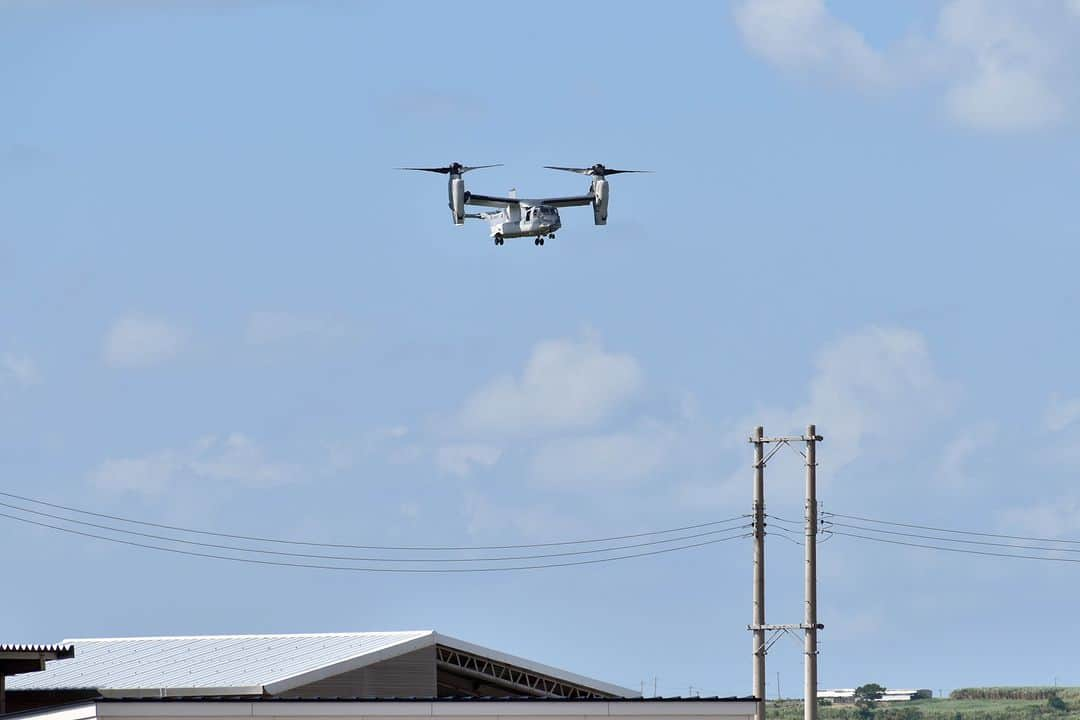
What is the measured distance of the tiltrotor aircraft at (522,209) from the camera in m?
93.9

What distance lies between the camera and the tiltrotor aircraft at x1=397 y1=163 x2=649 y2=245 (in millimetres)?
93875

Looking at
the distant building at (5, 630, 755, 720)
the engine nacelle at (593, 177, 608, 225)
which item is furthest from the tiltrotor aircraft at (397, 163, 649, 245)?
the distant building at (5, 630, 755, 720)

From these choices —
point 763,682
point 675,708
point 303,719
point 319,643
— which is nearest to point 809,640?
point 763,682

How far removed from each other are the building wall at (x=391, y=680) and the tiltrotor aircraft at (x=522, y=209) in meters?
28.8

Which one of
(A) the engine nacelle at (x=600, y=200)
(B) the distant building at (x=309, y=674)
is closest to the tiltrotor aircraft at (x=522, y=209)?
(A) the engine nacelle at (x=600, y=200)

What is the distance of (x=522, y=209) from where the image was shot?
94.3 metres

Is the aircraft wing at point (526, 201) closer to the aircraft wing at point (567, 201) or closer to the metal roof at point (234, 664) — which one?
the aircraft wing at point (567, 201)

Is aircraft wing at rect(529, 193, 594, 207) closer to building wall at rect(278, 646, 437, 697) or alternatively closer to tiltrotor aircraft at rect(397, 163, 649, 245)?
tiltrotor aircraft at rect(397, 163, 649, 245)

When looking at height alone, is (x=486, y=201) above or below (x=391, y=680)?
above

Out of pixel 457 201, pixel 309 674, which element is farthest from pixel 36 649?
pixel 457 201

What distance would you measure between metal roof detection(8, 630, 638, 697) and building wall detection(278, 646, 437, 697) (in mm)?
257

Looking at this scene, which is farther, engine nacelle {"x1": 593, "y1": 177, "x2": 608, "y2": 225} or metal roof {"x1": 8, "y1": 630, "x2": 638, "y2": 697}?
engine nacelle {"x1": 593, "y1": 177, "x2": 608, "y2": 225}

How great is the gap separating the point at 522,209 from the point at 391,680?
1220 inches

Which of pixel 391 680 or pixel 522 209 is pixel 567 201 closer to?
pixel 522 209
